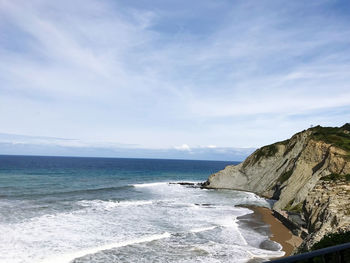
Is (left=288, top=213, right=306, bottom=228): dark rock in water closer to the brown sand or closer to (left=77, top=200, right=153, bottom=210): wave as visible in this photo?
the brown sand

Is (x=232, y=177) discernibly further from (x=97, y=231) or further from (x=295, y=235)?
(x=97, y=231)

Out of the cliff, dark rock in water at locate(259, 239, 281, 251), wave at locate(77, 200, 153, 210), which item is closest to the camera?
the cliff

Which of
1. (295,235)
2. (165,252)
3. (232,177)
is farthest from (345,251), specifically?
(232,177)

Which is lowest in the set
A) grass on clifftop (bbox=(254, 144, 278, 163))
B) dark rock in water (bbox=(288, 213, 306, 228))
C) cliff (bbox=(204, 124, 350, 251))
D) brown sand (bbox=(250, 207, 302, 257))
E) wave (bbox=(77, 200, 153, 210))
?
brown sand (bbox=(250, 207, 302, 257))

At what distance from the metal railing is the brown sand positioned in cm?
1782

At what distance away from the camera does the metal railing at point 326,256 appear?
4055 mm

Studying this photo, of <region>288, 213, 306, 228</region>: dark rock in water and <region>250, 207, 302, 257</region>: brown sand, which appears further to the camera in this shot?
<region>288, 213, 306, 228</region>: dark rock in water

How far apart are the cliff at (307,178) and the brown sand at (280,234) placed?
4.82 feet

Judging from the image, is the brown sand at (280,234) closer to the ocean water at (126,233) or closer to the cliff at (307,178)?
the ocean water at (126,233)

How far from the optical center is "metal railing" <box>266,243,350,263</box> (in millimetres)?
4055

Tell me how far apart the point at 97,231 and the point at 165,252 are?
27.8 feet

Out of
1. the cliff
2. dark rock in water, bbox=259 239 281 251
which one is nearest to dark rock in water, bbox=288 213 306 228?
the cliff

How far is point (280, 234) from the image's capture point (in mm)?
27516

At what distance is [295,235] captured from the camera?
26.9m
